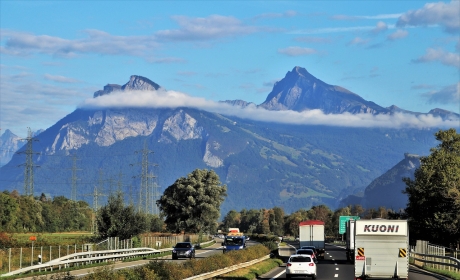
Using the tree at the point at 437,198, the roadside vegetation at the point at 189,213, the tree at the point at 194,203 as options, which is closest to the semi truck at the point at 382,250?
the roadside vegetation at the point at 189,213

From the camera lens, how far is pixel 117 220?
249ft

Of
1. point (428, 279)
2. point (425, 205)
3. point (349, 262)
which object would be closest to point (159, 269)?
point (428, 279)

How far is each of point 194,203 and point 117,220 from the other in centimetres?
5905

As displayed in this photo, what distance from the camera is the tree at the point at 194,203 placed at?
134375 mm

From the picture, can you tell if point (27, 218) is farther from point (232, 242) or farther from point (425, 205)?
point (425, 205)

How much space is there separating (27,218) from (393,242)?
99.9m

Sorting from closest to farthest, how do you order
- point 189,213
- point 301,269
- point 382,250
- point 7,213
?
1. point 382,250
2. point 301,269
3. point 7,213
4. point 189,213

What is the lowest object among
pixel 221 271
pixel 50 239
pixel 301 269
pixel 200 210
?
pixel 50 239

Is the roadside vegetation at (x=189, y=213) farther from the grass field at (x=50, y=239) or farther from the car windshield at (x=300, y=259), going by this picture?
the car windshield at (x=300, y=259)

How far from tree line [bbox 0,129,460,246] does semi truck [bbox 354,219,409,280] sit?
43367 mm

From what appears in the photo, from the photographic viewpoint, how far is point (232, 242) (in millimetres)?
77562

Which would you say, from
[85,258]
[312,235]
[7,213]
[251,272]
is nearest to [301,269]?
[251,272]

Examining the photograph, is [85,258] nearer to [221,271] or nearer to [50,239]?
[221,271]

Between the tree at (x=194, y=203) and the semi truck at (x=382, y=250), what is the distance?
97.5 meters
